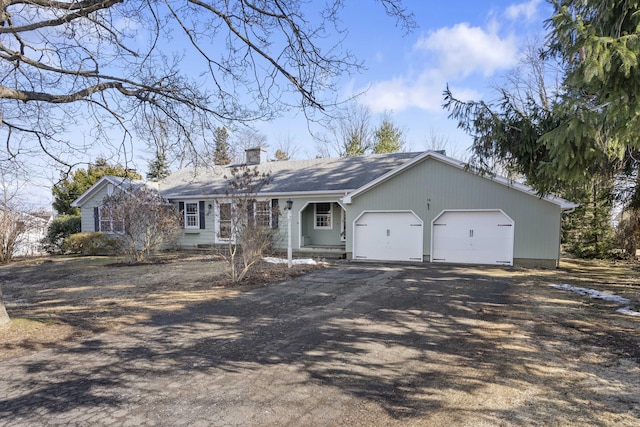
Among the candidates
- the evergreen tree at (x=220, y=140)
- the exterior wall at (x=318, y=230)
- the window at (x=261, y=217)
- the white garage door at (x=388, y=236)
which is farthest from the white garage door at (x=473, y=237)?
the evergreen tree at (x=220, y=140)

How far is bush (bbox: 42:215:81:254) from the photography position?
1902cm

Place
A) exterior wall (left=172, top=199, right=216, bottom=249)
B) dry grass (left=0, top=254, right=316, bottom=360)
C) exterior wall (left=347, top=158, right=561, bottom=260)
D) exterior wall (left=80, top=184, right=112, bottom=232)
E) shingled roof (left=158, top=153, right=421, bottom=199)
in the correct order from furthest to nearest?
exterior wall (left=80, top=184, right=112, bottom=232) < exterior wall (left=172, top=199, right=216, bottom=249) < shingled roof (left=158, top=153, right=421, bottom=199) < exterior wall (left=347, top=158, right=561, bottom=260) < dry grass (left=0, top=254, right=316, bottom=360)

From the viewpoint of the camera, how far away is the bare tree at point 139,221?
45.8 feet

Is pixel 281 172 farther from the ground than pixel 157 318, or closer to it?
farther from the ground

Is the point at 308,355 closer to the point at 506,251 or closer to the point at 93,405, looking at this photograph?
the point at 93,405

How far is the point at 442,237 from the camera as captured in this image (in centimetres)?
1335

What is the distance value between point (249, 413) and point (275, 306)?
4.05 m

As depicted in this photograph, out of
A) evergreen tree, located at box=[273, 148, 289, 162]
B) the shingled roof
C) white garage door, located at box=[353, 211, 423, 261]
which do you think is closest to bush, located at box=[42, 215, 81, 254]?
the shingled roof

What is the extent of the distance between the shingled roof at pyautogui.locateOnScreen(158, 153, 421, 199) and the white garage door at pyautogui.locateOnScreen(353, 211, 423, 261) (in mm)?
1855

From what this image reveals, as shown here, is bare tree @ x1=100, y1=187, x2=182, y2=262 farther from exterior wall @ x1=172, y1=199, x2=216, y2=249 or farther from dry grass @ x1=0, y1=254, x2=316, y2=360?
exterior wall @ x1=172, y1=199, x2=216, y2=249

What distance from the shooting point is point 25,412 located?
320cm

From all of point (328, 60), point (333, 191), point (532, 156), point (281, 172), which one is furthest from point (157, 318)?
point (281, 172)

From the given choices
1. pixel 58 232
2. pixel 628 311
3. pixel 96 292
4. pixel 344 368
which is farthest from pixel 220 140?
pixel 58 232

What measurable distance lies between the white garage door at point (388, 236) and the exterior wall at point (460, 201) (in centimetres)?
27
